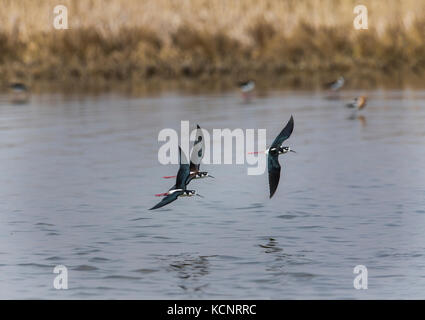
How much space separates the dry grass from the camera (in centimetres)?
4078

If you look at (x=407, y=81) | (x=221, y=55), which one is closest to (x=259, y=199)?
(x=407, y=81)

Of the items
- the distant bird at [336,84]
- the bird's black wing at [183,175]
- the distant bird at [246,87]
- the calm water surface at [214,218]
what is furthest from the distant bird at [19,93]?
the bird's black wing at [183,175]

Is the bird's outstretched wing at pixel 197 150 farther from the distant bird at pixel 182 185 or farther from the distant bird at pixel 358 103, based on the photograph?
the distant bird at pixel 358 103

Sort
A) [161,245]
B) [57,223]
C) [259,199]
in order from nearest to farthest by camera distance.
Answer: [161,245] < [57,223] < [259,199]

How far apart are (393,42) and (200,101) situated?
13.5 meters

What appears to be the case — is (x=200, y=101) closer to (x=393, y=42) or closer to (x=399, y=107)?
(x=399, y=107)

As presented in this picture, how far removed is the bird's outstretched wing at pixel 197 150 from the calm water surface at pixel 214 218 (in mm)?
878

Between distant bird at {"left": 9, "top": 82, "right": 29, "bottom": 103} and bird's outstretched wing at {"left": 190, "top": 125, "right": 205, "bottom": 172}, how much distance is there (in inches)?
802

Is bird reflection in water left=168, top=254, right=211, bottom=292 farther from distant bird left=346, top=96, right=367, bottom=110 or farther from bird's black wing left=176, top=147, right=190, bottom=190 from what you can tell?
distant bird left=346, top=96, right=367, bottom=110

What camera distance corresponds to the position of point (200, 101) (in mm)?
31172

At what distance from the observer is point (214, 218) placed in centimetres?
1423
